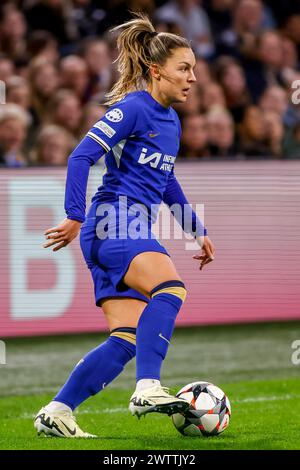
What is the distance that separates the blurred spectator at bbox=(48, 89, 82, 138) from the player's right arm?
462 centimetres

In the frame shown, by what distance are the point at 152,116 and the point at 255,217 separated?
4303 mm

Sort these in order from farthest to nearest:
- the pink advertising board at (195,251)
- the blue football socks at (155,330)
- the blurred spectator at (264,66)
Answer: the blurred spectator at (264,66)
the pink advertising board at (195,251)
the blue football socks at (155,330)

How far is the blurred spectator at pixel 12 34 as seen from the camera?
10367mm

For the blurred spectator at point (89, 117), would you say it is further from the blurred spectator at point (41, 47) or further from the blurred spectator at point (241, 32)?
the blurred spectator at point (241, 32)

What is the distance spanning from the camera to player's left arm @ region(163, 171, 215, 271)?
545 cm

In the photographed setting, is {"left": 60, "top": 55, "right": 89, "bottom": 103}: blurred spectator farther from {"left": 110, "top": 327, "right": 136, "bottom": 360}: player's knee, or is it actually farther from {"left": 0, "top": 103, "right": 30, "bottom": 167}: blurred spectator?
{"left": 110, "top": 327, "right": 136, "bottom": 360}: player's knee

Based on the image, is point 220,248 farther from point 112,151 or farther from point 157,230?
point 112,151

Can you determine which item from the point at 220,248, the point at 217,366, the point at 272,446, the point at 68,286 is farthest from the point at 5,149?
the point at 272,446

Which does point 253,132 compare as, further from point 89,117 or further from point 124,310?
point 124,310

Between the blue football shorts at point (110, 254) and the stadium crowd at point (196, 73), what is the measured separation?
357 cm

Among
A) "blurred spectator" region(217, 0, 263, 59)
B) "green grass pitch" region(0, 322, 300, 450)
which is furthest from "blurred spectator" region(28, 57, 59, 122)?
"blurred spectator" region(217, 0, 263, 59)

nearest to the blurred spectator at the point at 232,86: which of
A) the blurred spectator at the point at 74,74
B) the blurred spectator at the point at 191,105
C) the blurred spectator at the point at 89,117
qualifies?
the blurred spectator at the point at 191,105

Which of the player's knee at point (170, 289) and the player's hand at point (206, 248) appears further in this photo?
the player's hand at point (206, 248)

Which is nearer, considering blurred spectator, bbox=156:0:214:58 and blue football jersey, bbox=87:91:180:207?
blue football jersey, bbox=87:91:180:207
